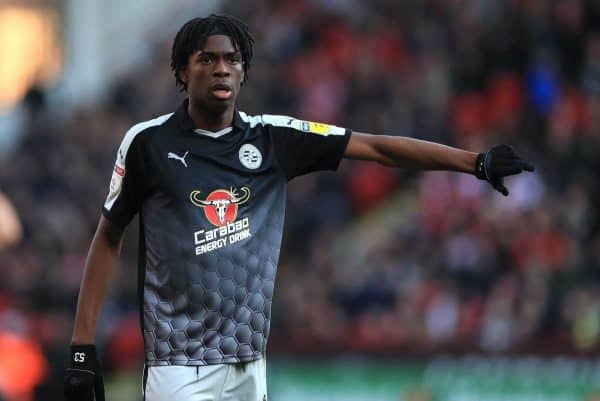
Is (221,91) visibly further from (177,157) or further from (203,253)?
(203,253)

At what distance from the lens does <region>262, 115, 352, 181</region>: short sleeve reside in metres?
6.34

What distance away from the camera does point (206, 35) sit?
613 cm

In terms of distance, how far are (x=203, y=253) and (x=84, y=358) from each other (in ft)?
2.16

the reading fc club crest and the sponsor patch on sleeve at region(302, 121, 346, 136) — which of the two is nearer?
the reading fc club crest

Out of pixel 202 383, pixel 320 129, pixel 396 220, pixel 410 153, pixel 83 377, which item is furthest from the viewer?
pixel 396 220

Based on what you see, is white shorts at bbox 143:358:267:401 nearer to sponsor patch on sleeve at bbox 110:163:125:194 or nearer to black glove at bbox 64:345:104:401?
black glove at bbox 64:345:104:401

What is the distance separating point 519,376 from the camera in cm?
1199

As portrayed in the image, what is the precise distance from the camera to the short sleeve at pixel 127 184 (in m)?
6.15

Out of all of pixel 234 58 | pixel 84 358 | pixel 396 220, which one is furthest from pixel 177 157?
pixel 396 220

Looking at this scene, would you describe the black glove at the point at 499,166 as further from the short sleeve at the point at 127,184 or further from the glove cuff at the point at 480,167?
the short sleeve at the point at 127,184

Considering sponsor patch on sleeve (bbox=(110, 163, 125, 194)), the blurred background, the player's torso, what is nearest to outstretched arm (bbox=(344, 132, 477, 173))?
the player's torso

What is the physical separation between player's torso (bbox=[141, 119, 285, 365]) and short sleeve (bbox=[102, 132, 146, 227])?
0.14 ft

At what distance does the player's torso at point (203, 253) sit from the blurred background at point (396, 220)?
6101 millimetres

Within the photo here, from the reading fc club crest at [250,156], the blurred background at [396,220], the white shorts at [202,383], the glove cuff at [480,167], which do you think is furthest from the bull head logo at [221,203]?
the blurred background at [396,220]
